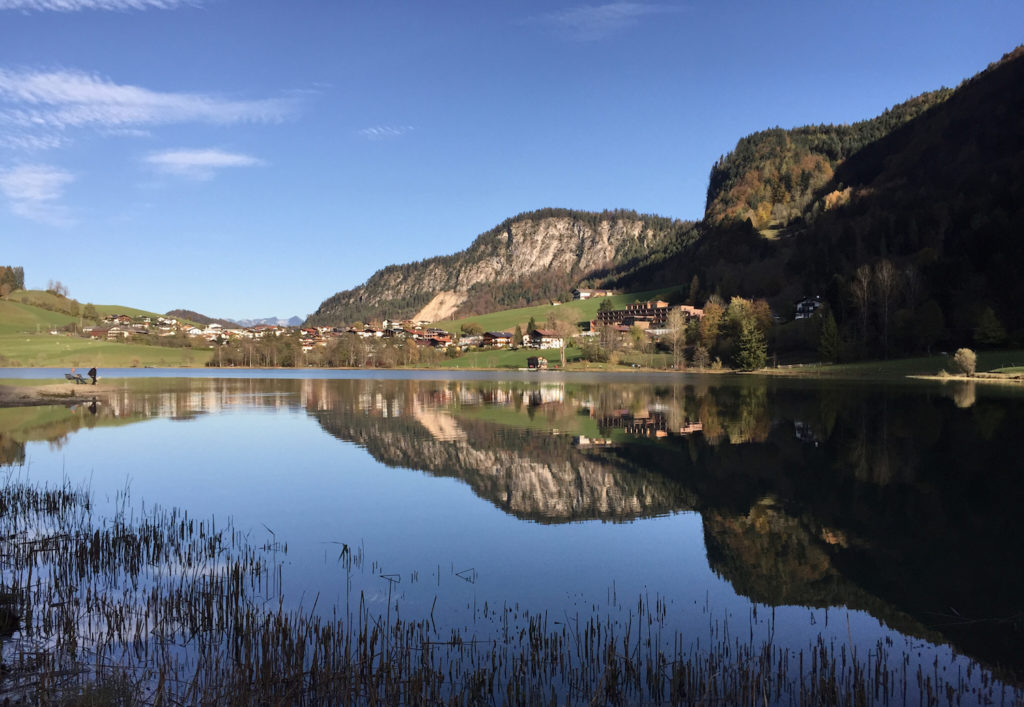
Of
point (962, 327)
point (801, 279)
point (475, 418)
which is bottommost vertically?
point (475, 418)

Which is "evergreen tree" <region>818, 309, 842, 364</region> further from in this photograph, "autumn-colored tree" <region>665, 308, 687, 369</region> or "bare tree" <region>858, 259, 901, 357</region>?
"autumn-colored tree" <region>665, 308, 687, 369</region>

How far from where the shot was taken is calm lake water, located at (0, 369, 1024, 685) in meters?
9.91

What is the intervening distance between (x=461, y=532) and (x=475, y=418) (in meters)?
24.0

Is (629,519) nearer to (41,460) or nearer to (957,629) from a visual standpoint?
(957,629)

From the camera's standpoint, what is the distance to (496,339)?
18888 cm

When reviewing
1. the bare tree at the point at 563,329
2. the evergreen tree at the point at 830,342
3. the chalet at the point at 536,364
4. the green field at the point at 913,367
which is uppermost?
the bare tree at the point at 563,329

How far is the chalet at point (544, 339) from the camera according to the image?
6914 inches

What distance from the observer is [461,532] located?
14445 millimetres

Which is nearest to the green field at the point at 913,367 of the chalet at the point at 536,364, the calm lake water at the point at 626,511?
the calm lake water at the point at 626,511

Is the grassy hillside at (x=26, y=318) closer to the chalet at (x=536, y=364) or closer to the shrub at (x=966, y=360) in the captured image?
the chalet at (x=536, y=364)

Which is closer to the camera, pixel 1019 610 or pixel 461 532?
pixel 1019 610

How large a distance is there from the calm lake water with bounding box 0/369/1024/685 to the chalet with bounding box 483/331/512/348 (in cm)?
15056

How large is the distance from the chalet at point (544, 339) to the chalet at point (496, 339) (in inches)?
329

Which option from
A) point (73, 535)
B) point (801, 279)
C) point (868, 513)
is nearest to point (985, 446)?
point (868, 513)
